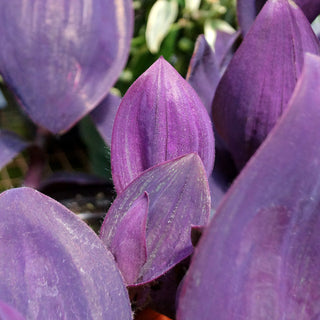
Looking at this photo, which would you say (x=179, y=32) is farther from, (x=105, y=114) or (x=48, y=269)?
(x=48, y=269)

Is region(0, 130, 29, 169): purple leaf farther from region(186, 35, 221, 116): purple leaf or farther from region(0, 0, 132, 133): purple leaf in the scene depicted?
region(186, 35, 221, 116): purple leaf

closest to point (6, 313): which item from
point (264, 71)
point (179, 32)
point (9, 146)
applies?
point (264, 71)

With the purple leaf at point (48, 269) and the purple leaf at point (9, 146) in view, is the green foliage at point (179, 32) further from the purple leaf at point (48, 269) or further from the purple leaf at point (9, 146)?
the purple leaf at point (48, 269)

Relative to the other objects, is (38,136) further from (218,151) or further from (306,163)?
(306,163)

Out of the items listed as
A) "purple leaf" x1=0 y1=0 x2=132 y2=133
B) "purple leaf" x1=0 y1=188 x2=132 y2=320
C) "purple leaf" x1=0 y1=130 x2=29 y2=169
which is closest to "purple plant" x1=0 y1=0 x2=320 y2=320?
"purple leaf" x1=0 y1=188 x2=132 y2=320

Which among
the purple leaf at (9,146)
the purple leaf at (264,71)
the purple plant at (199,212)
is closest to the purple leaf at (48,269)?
the purple plant at (199,212)

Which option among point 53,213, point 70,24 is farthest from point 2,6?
point 53,213
